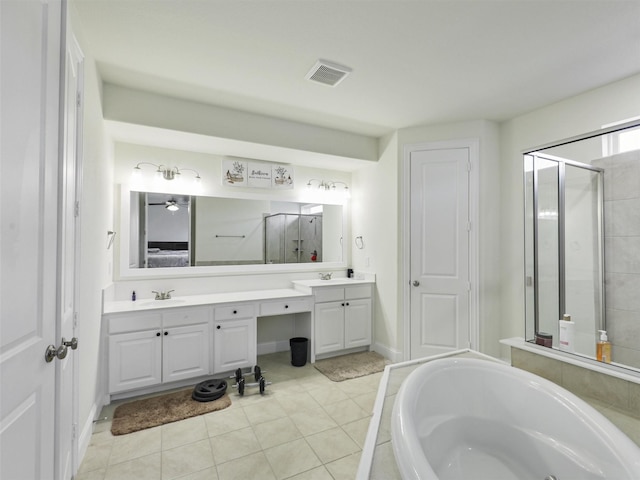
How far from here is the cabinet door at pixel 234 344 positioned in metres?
2.98

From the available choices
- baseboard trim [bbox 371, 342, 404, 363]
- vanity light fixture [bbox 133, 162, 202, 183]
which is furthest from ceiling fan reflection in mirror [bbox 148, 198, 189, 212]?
baseboard trim [bbox 371, 342, 404, 363]

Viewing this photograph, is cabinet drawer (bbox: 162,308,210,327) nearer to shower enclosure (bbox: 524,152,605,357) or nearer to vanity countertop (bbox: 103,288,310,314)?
vanity countertop (bbox: 103,288,310,314)

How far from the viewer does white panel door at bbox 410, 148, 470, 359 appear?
10.6 feet

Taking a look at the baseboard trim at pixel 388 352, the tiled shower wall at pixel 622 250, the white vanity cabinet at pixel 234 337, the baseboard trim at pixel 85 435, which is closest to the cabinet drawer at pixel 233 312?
the white vanity cabinet at pixel 234 337

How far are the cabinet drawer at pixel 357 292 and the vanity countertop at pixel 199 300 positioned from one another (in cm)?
50

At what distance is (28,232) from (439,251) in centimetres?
321

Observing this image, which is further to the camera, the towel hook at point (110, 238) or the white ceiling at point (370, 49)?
the towel hook at point (110, 238)

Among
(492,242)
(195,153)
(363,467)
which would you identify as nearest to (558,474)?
(363,467)

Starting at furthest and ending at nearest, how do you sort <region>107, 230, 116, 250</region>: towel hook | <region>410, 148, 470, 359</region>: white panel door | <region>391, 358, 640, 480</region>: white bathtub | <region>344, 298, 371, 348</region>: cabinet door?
<region>344, 298, 371, 348</region>: cabinet door < <region>410, 148, 470, 359</region>: white panel door < <region>107, 230, 116, 250</region>: towel hook < <region>391, 358, 640, 480</region>: white bathtub

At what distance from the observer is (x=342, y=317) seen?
12.0 feet

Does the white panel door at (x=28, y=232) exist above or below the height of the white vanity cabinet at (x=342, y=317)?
above

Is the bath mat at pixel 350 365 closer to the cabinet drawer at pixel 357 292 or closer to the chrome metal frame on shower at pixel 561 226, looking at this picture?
the cabinet drawer at pixel 357 292

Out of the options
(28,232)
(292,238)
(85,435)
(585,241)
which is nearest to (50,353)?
(28,232)

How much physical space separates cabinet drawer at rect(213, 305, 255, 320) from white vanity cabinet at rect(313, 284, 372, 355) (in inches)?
29.5
